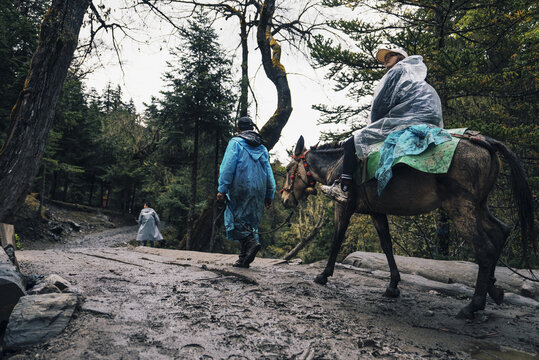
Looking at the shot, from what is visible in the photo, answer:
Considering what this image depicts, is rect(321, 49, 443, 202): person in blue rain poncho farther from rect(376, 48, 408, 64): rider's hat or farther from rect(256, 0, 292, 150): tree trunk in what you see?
rect(256, 0, 292, 150): tree trunk

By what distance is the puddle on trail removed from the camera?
2307mm

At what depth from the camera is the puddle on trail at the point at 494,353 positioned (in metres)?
2.31

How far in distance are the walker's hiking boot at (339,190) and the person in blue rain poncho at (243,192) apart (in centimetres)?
143

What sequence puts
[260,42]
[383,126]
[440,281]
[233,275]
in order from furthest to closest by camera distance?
[260,42] → [440,281] → [233,275] → [383,126]

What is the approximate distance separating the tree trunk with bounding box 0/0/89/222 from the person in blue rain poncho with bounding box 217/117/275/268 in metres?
3.16

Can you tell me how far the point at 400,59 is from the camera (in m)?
4.36

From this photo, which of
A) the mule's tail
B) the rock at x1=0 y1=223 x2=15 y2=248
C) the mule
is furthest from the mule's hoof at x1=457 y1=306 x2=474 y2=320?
the rock at x1=0 y1=223 x2=15 y2=248

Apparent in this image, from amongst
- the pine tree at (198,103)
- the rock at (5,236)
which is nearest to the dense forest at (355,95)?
the pine tree at (198,103)

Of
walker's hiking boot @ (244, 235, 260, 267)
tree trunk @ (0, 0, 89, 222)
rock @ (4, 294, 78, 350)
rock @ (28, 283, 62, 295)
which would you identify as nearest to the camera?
rock @ (4, 294, 78, 350)

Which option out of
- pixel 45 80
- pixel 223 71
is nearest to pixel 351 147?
pixel 45 80

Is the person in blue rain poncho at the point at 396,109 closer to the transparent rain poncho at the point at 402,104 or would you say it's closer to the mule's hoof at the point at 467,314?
the transparent rain poncho at the point at 402,104

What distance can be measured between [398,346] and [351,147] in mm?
2485

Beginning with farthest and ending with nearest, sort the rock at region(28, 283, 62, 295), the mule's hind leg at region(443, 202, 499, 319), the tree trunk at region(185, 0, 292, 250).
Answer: the tree trunk at region(185, 0, 292, 250) < the mule's hind leg at region(443, 202, 499, 319) < the rock at region(28, 283, 62, 295)

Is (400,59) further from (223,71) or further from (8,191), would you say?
(223,71)
